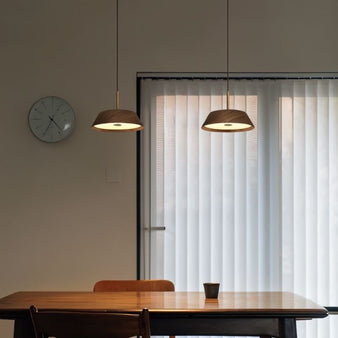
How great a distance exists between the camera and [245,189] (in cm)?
440

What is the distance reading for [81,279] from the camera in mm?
4273

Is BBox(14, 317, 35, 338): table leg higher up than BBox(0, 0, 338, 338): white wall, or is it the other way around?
BBox(0, 0, 338, 338): white wall

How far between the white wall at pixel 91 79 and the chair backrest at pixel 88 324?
72.3 inches

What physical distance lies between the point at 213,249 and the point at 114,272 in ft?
2.50

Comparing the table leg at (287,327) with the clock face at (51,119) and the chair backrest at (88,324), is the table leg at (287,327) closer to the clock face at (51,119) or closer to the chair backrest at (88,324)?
the chair backrest at (88,324)

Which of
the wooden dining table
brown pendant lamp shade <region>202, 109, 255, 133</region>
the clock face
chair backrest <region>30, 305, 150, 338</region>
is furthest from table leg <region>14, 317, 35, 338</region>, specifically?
the clock face

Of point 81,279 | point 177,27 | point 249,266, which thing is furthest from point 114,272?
point 177,27

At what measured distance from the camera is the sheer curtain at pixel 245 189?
436cm

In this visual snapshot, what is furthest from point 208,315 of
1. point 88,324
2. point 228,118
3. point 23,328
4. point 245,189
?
point 245,189

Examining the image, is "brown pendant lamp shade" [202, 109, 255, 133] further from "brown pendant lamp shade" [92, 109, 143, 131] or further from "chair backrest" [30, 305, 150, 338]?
"chair backrest" [30, 305, 150, 338]

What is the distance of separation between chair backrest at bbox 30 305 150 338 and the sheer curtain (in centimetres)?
191

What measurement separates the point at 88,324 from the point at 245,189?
7.35 feet

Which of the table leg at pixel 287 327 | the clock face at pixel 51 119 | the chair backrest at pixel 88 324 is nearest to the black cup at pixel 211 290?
the table leg at pixel 287 327

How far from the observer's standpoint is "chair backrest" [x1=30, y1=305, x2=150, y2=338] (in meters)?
2.38
